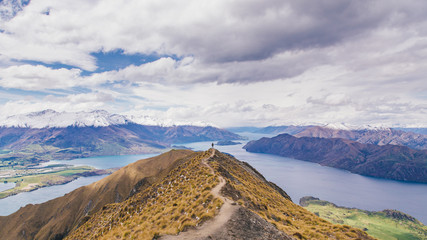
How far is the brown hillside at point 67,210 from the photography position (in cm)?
11794

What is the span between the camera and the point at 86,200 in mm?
137250

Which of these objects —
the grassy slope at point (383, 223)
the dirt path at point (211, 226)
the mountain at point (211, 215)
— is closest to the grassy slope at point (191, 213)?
the mountain at point (211, 215)

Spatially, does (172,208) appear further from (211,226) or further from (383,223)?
(383,223)

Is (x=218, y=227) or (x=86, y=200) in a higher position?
(x=218, y=227)

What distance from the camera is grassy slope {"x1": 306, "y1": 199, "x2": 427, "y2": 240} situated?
16412cm

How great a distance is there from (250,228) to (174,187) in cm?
1807

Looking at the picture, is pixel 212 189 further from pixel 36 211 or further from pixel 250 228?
pixel 36 211

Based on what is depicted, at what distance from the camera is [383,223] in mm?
181750

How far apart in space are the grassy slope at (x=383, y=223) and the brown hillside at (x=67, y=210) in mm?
157541

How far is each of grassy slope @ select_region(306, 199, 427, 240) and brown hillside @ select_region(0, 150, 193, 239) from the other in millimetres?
157541

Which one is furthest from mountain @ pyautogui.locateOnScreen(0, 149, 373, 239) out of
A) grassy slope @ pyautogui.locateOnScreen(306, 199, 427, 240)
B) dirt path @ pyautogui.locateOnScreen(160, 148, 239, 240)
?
grassy slope @ pyautogui.locateOnScreen(306, 199, 427, 240)

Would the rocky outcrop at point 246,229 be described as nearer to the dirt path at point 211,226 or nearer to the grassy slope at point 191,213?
the dirt path at point 211,226

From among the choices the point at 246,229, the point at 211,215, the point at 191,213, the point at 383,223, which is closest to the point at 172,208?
the point at 191,213

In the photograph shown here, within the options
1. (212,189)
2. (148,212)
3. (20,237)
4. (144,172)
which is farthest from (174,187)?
(20,237)
